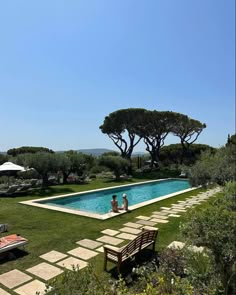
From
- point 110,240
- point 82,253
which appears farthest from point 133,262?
point 110,240

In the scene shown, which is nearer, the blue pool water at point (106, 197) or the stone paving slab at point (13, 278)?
the stone paving slab at point (13, 278)

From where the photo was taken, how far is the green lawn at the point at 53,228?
5.50 metres

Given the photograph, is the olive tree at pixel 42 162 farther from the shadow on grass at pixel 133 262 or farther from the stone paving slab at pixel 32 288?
the stone paving slab at pixel 32 288

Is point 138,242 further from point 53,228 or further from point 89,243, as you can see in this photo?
point 53,228

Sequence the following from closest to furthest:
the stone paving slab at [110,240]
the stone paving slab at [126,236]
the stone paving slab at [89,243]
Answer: the stone paving slab at [89,243] < the stone paving slab at [110,240] < the stone paving slab at [126,236]

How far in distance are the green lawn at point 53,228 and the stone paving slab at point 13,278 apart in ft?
0.60

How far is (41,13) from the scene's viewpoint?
990cm

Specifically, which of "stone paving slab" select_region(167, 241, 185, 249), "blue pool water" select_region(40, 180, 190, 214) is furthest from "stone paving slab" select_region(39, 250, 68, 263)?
"blue pool water" select_region(40, 180, 190, 214)

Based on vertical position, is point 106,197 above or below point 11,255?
below

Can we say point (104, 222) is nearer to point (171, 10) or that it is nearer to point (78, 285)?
point (78, 285)

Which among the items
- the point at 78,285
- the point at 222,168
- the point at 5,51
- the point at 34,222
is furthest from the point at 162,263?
the point at 5,51

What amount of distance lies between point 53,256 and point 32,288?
123 cm

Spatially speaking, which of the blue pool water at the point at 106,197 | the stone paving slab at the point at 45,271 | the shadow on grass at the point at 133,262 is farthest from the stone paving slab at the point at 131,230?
the blue pool water at the point at 106,197

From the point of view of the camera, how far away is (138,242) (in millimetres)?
5176
